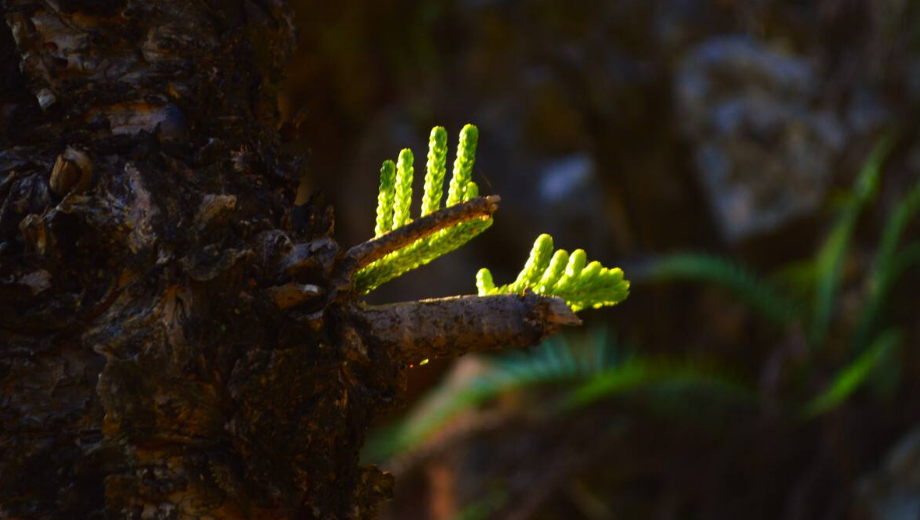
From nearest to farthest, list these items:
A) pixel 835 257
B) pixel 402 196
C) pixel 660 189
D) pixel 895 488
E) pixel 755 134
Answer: pixel 402 196 → pixel 895 488 → pixel 835 257 → pixel 755 134 → pixel 660 189

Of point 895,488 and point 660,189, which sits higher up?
point 660,189

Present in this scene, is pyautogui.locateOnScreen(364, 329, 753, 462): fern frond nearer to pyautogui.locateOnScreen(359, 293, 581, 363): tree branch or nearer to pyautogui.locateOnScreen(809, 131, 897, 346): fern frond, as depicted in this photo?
pyautogui.locateOnScreen(809, 131, 897, 346): fern frond

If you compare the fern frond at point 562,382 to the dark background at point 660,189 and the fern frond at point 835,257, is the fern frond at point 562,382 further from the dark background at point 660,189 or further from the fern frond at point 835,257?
the fern frond at point 835,257

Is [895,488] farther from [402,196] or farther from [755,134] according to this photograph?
[402,196]

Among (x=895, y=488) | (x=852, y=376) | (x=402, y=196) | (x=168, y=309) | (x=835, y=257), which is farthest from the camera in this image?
(x=835, y=257)

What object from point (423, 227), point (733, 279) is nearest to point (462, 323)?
point (423, 227)

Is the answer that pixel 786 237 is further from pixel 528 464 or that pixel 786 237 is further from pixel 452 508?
pixel 452 508

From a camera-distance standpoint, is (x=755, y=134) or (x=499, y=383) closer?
(x=499, y=383)
